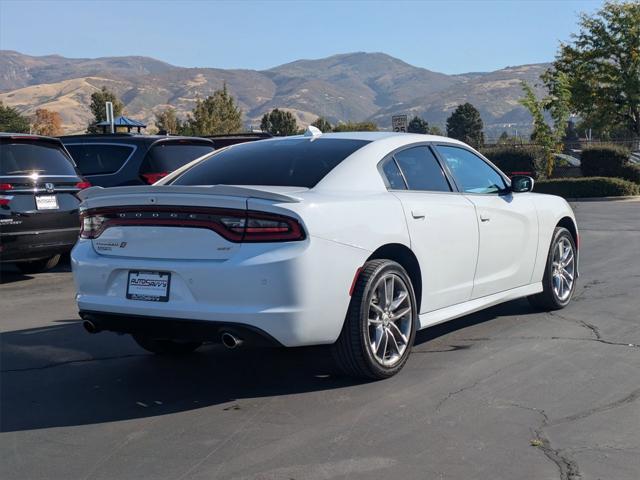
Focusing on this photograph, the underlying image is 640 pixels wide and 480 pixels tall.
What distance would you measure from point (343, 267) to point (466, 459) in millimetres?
1477

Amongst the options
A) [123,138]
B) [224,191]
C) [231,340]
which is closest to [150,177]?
[123,138]

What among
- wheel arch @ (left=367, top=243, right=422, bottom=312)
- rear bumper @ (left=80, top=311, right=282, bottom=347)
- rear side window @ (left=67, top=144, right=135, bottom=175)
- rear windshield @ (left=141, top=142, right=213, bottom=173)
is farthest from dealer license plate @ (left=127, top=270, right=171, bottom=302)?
rear side window @ (left=67, top=144, right=135, bottom=175)

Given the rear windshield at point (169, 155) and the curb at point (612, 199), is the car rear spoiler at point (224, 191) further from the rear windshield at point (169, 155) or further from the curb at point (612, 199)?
the curb at point (612, 199)

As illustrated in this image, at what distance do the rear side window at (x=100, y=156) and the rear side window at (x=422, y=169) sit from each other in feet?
20.3

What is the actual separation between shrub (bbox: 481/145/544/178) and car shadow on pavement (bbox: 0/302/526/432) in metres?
26.5

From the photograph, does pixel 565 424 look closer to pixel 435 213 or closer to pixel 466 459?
pixel 466 459

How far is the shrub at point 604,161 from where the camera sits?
29797 millimetres

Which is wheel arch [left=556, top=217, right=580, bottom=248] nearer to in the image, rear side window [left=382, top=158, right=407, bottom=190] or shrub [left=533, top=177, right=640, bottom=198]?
rear side window [left=382, top=158, right=407, bottom=190]

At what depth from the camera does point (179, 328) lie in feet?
16.6

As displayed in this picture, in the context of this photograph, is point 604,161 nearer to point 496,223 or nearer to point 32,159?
point 32,159

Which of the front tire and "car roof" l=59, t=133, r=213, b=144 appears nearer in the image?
the front tire

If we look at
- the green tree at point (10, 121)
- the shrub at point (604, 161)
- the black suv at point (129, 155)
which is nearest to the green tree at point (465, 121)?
the green tree at point (10, 121)

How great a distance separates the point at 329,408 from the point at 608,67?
133 feet

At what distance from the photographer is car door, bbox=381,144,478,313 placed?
5.93 m
